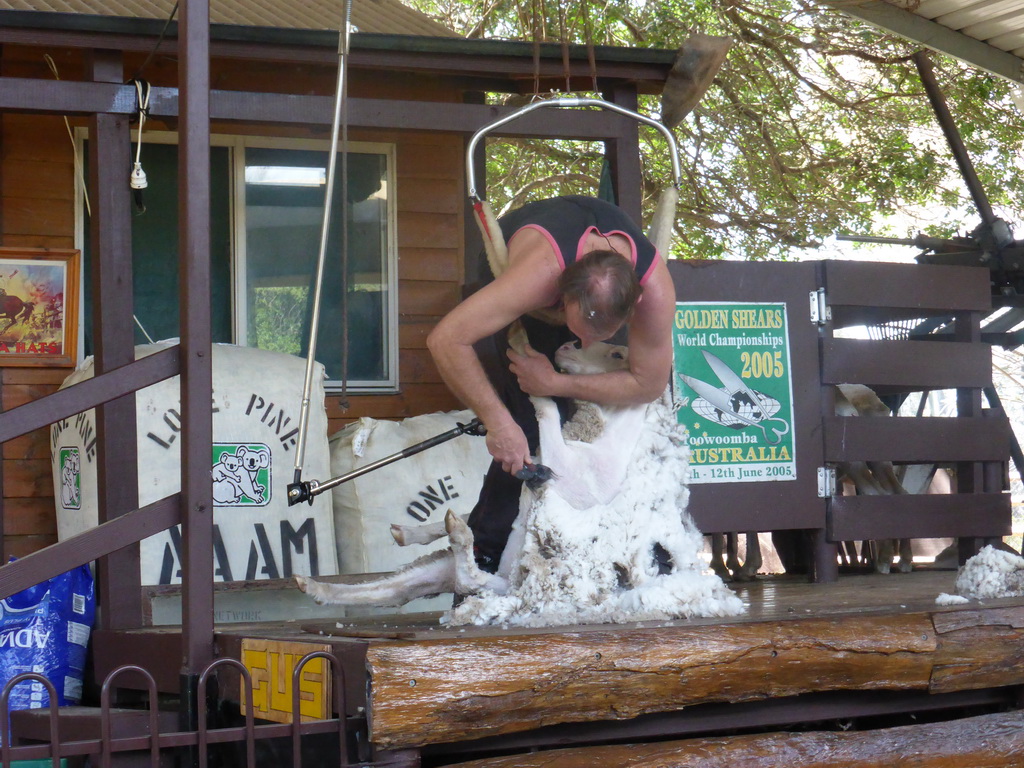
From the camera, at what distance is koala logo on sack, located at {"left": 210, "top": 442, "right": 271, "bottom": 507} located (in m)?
4.76

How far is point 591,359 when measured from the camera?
3.34 metres

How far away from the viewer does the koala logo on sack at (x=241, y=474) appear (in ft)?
15.6

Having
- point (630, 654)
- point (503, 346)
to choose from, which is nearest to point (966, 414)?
point (503, 346)

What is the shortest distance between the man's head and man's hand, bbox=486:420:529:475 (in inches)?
14.1

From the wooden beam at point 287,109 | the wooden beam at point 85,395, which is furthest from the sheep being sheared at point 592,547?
the wooden beam at point 287,109

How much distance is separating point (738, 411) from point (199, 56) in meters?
2.61

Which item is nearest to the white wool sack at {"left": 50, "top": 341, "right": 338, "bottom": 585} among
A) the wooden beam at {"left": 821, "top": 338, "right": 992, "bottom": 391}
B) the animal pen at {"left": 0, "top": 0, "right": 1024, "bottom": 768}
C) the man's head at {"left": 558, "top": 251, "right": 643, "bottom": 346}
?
the animal pen at {"left": 0, "top": 0, "right": 1024, "bottom": 768}

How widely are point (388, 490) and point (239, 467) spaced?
0.69 metres

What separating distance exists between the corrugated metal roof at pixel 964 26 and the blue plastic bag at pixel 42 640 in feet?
15.8

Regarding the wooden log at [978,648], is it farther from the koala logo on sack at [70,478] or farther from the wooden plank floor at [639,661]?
the koala logo on sack at [70,478]

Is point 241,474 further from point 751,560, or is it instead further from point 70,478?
point 751,560

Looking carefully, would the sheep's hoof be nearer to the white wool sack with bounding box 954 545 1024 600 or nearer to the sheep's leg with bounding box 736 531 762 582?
the white wool sack with bounding box 954 545 1024 600

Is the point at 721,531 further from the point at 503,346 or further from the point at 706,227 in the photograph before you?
the point at 706,227

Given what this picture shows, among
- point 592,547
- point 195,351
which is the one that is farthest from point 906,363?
point 195,351
